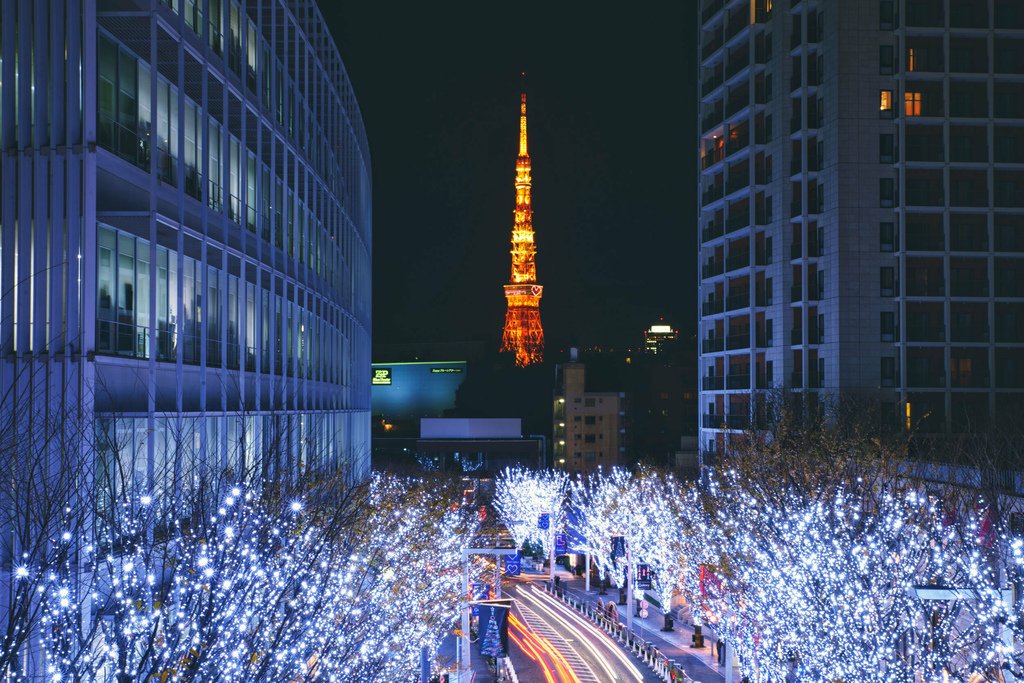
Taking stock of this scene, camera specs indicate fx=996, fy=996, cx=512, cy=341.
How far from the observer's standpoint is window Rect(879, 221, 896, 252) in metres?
50.9

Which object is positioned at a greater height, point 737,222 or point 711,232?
point 737,222

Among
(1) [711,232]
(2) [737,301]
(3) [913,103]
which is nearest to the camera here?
(3) [913,103]

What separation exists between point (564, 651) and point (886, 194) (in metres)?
28.8

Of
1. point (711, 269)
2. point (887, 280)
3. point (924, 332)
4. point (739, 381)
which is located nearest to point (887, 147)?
point (887, 280)

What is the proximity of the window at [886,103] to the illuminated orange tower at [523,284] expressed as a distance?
325ft

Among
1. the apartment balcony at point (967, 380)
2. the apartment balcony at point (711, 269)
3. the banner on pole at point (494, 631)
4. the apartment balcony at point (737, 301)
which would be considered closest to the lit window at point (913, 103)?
the apartment balcony at point (737, 301)

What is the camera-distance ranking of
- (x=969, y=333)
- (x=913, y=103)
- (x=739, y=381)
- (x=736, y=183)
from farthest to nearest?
1. (x=736, y=183)
2. (x=739, y=381)
3. (x=913, y=103)
4. (x=969, y=333)

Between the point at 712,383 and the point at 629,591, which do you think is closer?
the point at 629,591

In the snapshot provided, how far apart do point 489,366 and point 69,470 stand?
11829 cm

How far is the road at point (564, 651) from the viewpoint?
113ft

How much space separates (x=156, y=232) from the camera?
1969cm

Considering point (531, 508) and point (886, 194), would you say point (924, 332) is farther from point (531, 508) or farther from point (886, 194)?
point (531, 508)

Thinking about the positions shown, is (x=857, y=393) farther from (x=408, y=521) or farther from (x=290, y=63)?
(x=290, y=63)

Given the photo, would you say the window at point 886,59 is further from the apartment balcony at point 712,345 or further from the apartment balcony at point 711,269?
the apartment balcony at point 712,345
